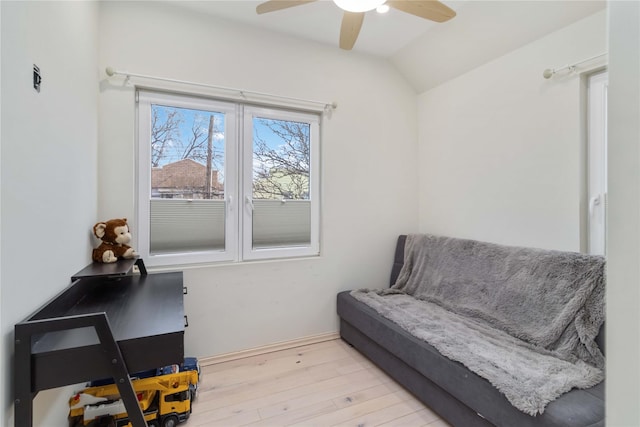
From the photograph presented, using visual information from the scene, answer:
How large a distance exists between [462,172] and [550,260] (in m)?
1.10

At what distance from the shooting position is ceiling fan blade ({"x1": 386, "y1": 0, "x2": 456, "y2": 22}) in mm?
1576

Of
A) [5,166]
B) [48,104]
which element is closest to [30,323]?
[5,166]

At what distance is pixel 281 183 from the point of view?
8.61 ft

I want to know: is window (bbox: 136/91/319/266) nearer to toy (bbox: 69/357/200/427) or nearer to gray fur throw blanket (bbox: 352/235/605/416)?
toy (bbox: 69/357/200/427)

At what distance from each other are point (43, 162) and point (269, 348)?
1.97 metres

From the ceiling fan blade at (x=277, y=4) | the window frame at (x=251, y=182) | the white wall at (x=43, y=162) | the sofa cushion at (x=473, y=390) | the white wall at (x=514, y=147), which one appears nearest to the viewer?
the white wall at (x=43, y=162)

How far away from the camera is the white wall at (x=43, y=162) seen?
3.10ft

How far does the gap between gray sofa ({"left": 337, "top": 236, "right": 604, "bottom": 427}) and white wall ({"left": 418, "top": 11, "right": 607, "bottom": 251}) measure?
2.85 ft

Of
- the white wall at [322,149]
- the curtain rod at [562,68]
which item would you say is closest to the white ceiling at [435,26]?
the white wall at [322,149]

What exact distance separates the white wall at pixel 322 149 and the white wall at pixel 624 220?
2204mm

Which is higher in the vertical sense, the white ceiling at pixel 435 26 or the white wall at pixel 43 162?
the white ceiling at pixel 435 26

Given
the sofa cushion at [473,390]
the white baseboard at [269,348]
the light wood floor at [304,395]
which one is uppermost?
the sofa cushion at [473,390]

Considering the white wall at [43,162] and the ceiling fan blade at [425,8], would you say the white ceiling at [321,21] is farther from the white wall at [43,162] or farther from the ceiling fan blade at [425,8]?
the white wall at [43,162]

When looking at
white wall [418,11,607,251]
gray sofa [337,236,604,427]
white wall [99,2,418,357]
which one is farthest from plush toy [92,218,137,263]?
white wall [418,11,607,251]
